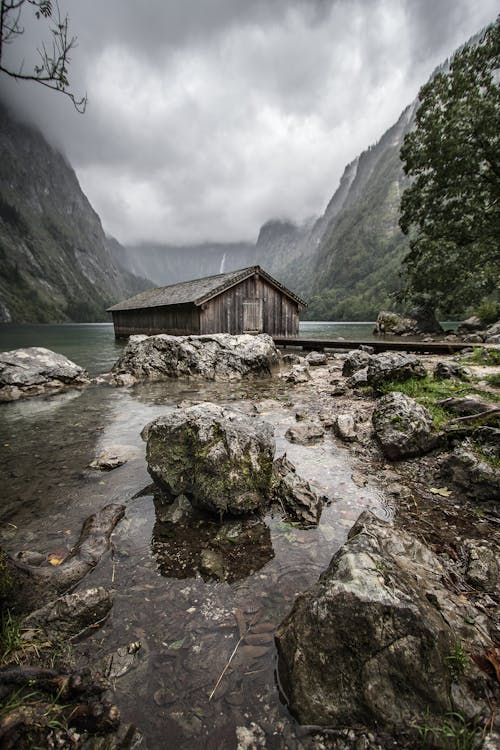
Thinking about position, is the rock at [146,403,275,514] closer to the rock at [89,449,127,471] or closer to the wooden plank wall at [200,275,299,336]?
the rock at [89,449,127,471]

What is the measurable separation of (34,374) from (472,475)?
1335 cm

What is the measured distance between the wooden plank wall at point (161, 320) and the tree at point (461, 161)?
535 inches

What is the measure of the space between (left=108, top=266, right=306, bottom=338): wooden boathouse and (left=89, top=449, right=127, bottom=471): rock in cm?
1541

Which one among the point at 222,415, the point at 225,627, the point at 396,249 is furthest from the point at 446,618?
the point at 396,249

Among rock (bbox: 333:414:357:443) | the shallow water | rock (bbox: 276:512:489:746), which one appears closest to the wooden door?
rock (bbox: 333:414:357:443)

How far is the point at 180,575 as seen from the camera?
9.78 ft

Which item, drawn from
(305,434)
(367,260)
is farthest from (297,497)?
(367,260)

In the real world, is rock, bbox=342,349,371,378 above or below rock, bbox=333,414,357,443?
above

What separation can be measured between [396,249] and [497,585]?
17651 centimetres

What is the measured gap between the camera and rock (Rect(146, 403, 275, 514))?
150 inches

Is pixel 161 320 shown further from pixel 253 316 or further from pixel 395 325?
pixel 395 325

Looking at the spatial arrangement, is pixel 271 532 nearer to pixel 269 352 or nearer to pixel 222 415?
pixel 222 415

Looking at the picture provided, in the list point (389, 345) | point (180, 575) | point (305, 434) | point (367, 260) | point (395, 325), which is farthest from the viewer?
point (367, 260)

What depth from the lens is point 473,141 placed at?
40.3ft
